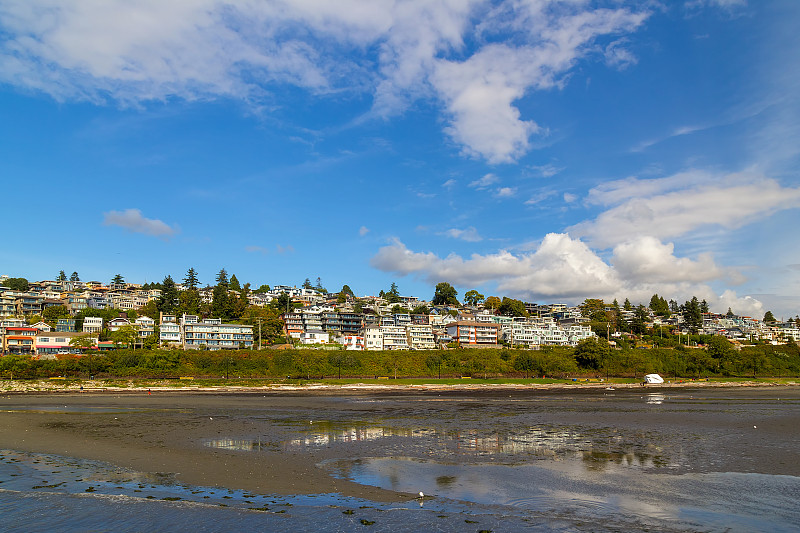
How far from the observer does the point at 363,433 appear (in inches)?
1280

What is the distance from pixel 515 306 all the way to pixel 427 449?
558ft

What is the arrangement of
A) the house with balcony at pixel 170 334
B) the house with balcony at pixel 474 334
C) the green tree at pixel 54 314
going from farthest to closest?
the green tree at pixel 54 314 < the house with balcony at pixel 474 334 < the house with balcony at pixel 170 334

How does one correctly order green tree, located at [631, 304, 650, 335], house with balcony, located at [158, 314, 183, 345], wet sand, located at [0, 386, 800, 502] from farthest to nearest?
green tree, located at [631, 304, 650, 335] → house with balcony, located at [158, 314, 183, 345] → wet sand, located at [0, 386, 800, 502]

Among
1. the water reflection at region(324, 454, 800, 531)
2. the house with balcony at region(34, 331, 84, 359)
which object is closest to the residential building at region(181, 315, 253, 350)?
the house with balcony at region(34, 331, 84, 359)

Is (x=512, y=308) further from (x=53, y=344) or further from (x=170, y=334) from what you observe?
(x=53, y=344)

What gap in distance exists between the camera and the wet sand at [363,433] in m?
23.2

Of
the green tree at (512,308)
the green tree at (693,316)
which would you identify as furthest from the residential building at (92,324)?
the green tree at (693,316)

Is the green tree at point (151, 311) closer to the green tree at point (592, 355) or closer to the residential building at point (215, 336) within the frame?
the residential building at point (215, 336)

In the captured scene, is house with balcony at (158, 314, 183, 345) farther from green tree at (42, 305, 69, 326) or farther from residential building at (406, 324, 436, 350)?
residential building at (406, 324, 436, 350)

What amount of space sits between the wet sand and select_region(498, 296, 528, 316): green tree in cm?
13467

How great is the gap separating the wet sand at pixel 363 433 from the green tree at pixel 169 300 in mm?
90799

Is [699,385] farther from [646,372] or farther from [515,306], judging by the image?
[515,306]

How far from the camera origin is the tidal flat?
1582 centimetres

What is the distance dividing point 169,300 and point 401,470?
145 m
